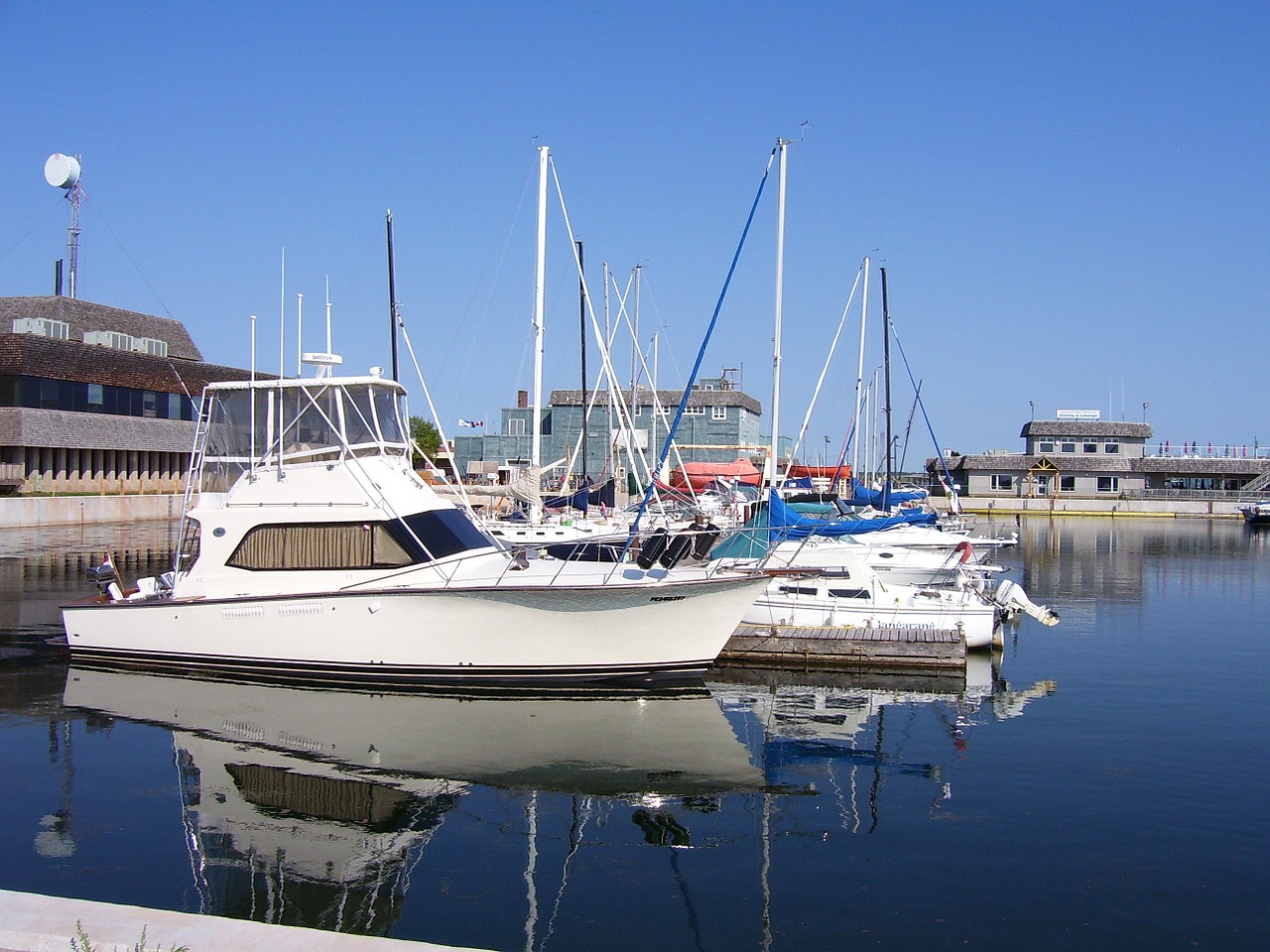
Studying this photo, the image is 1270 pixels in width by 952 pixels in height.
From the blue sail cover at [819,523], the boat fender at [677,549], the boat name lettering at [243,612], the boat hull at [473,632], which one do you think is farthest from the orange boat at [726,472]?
the boat name lettering at [243,612]

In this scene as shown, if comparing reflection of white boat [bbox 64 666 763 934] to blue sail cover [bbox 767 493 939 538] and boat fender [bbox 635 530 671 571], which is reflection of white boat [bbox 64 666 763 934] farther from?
blue sail cover [bbox 767 493 939 538]

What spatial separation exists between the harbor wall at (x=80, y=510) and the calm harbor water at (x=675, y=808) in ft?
90.4

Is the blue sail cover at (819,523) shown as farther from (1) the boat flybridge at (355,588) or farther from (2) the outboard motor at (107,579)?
(2) the outboard motor at (107,579)

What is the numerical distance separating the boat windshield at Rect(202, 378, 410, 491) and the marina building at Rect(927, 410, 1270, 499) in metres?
68.4

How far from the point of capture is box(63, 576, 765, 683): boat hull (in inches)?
587

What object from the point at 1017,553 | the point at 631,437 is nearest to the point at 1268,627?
the point at 631,437

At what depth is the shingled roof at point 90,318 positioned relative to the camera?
5594cm

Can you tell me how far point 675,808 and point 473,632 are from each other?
5086mm

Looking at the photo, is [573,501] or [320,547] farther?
[573,501]

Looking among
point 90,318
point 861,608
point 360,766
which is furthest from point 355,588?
point 90,318

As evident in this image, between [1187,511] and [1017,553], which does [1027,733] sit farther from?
[1187,511]

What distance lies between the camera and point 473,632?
15070 mm

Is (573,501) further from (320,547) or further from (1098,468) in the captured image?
(1098,468)

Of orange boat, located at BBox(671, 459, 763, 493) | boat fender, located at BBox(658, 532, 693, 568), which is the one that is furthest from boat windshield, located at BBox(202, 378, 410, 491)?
orange boat, located at BBox(671, 459, 763, 493)
